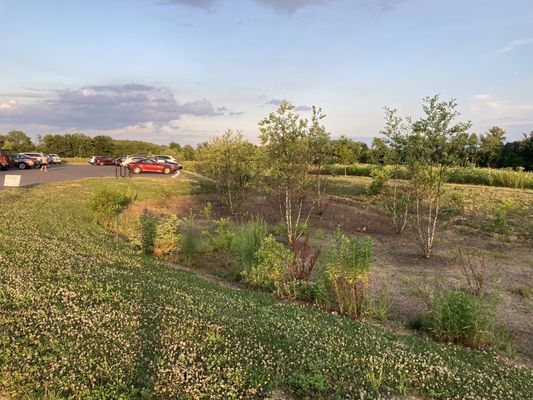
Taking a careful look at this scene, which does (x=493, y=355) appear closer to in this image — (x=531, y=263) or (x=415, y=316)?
(x=415, y=316)

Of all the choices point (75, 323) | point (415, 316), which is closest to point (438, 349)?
point (415, 316)

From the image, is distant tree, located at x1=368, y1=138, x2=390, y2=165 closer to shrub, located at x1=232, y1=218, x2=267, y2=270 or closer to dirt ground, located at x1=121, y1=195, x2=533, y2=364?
dirt ground, located at x1=121, y1=195, x2=533, y2=364

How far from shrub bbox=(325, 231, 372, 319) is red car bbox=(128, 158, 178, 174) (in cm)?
3345

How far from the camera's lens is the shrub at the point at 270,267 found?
26.4 feet

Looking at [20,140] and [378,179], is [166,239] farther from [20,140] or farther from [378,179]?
[20,140]

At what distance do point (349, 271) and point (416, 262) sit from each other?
4833 mm

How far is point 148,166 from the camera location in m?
38.6

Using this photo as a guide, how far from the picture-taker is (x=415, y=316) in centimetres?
728

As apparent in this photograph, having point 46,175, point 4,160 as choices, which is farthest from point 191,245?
point 4,160

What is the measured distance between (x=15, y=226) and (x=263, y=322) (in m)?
7.92

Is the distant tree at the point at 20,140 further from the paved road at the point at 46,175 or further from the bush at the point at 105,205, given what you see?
the bush at the point at 105,205

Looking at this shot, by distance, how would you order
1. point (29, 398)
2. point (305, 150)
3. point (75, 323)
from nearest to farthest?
point (29, 398)
point (75, 323)
point (305, 150)

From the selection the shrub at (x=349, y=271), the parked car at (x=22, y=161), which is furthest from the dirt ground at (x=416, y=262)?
→ the parked car at (x=22, y=161)

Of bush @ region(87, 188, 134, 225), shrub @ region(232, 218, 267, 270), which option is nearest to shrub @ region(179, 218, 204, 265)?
shrub @ region(232, 218, 267, 270)
